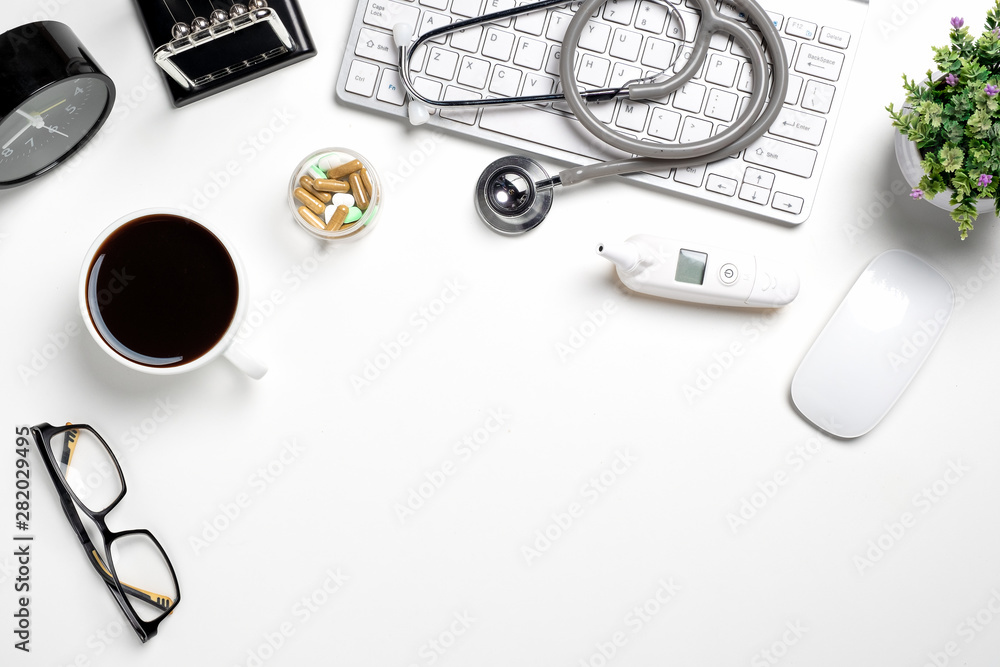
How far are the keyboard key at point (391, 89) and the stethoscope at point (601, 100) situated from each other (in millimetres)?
14

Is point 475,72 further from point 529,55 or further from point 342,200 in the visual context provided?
point 342,200

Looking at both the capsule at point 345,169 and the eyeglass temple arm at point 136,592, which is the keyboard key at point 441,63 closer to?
the capsule at point 345,169

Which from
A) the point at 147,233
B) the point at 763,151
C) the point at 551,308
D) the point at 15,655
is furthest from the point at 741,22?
the point at 15,655

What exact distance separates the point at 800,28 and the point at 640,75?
0.19 m

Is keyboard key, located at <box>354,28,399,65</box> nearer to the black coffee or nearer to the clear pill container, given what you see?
the clear pill container

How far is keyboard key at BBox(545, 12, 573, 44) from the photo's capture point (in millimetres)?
770

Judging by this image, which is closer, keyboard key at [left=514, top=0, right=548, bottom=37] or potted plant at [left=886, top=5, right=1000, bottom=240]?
potted plant at [left=886, top=5, right=1000, bottom=240]

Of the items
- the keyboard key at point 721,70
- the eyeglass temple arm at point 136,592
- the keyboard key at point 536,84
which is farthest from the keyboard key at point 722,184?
the eyeglass temple arm at point 136,592

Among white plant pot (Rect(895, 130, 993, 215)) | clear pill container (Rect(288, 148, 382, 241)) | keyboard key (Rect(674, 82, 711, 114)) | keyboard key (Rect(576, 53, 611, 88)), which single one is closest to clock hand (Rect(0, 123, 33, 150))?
clear pill container (Rect(288, 148, 382, 241))

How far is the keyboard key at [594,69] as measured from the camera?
2.51 feet

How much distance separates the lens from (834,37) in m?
0.76

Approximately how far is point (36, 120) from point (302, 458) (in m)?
0.46

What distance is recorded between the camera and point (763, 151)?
76 cm

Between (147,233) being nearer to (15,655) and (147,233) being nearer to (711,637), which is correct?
(15,655)
